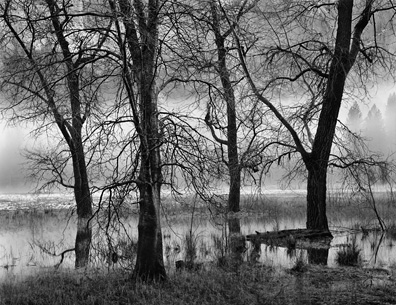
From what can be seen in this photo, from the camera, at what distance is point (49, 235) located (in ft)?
54.9

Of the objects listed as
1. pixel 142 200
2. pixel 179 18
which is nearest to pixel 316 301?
pixel 142 200

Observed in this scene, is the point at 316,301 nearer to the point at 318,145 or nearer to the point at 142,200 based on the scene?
the point at 142,200

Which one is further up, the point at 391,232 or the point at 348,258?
the point at 391,232

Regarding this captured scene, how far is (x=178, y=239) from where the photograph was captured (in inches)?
569

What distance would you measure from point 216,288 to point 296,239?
19.8 ft

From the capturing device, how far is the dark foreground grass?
7090mm

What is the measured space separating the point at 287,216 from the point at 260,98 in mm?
8746

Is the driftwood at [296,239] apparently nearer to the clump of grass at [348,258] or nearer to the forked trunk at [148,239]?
the clump of grass at [348,258]

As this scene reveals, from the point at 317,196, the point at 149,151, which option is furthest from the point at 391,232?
the point at 149,151

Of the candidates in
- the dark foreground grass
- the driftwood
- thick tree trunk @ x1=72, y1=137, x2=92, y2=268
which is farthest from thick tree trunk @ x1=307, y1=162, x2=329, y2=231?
thick tree trunk @ x1=72, y1=137, x2=92, y2=268

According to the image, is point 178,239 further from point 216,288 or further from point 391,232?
point 216,288

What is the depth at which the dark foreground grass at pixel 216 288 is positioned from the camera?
279 inches

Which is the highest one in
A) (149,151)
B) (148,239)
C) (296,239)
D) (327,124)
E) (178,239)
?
(327,124)

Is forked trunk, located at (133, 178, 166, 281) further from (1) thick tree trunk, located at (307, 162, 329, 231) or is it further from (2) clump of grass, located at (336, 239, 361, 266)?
(1) thick tree trunk, located at (307, 162, 329, 231)
